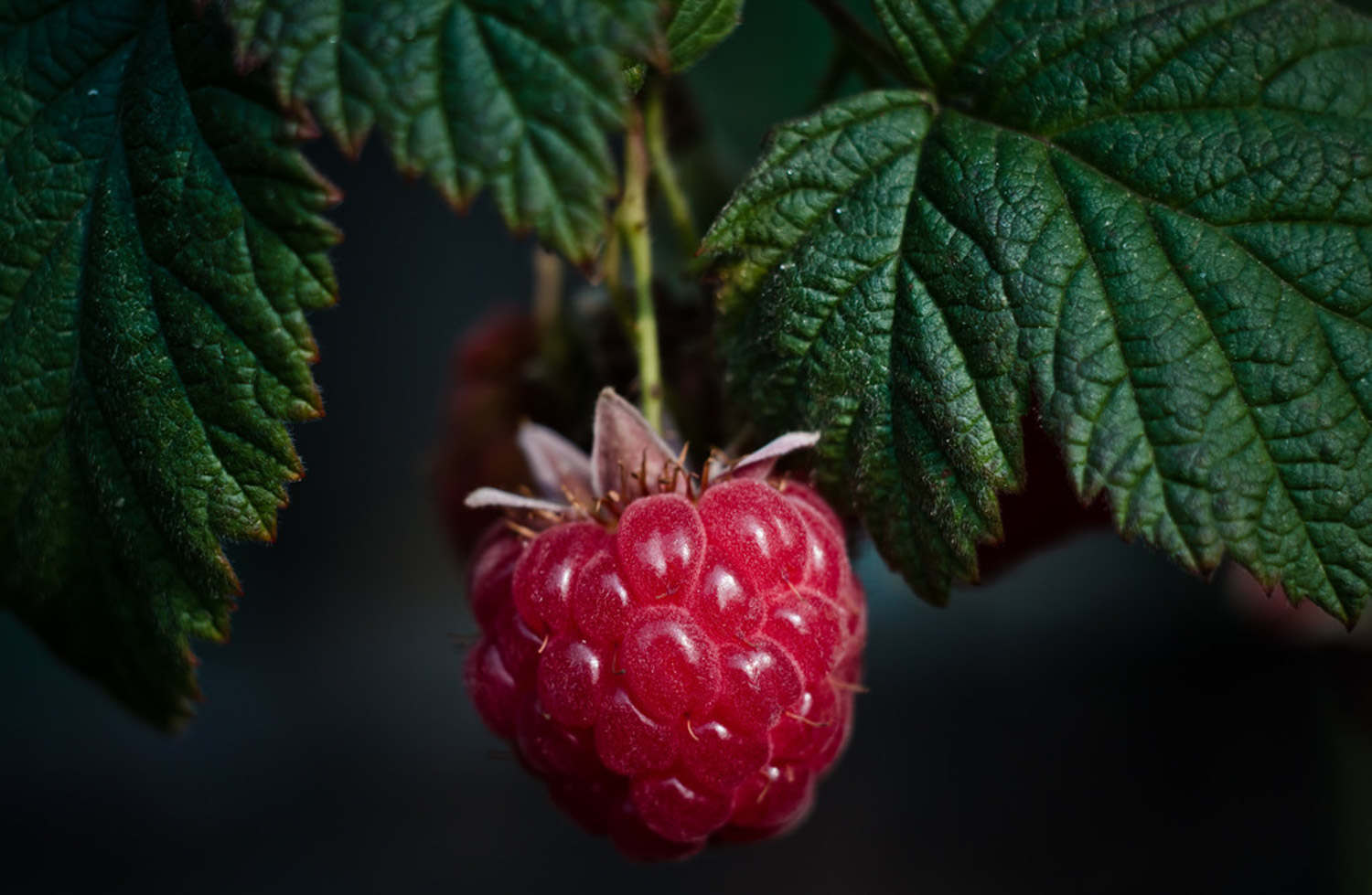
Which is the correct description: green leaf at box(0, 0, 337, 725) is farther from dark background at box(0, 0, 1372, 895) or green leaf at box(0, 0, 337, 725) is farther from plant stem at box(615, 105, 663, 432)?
dark background at box(0, 0, 1372, 895)

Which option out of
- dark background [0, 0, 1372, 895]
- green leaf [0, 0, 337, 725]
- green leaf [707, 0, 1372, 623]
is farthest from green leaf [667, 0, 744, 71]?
dark background [0, 0, 1372, 895]

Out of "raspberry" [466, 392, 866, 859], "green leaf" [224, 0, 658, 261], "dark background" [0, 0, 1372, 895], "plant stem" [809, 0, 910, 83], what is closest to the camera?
"green leaf" [224, 0, 658, 261]

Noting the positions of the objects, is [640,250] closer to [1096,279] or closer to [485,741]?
[1096,279]

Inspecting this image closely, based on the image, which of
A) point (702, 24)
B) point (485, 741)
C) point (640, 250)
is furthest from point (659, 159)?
point (485, 741)

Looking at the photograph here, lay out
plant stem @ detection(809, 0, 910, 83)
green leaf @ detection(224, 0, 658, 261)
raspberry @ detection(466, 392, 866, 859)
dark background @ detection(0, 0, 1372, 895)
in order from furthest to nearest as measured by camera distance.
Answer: dark background @ detection(0, 0, 1372, 895), plant stem @ detection(809, 0, 910, 83), raspberry @ detection(466, 392, 866, 859), green leaf @ detection(224, 0, 658, 261)

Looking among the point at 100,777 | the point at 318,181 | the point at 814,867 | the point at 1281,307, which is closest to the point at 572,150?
the point at 318,181

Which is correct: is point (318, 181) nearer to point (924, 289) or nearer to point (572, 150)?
point (572, 150)

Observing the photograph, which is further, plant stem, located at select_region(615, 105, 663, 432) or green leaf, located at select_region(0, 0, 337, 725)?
plant stem, located at select_region(615, 105, 663, 432)

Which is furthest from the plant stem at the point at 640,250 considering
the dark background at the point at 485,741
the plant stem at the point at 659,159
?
the dark background at the point at 485,741
